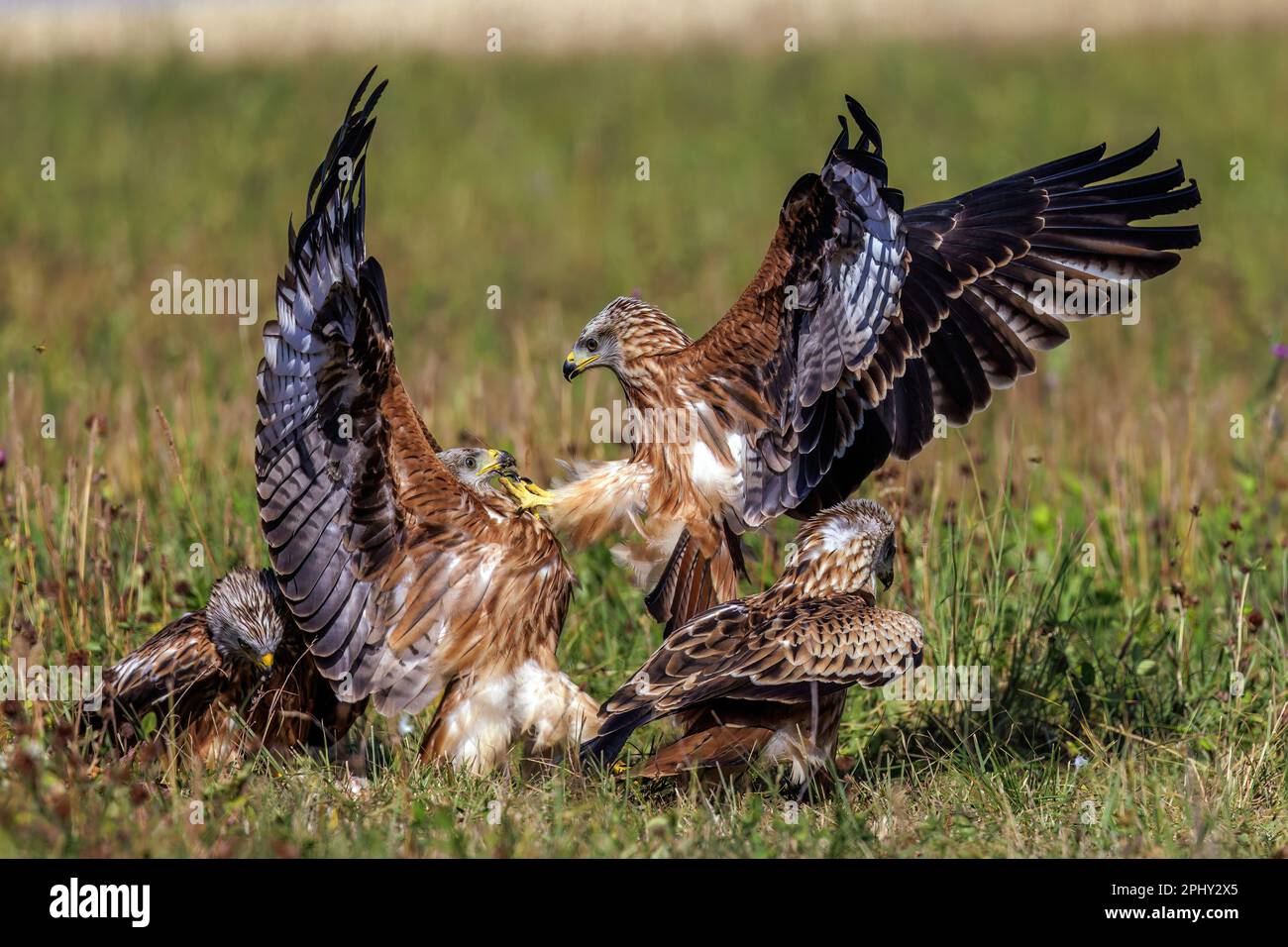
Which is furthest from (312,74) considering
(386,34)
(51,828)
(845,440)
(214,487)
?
(51,828)

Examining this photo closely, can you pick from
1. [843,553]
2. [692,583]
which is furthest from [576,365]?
[843,553]

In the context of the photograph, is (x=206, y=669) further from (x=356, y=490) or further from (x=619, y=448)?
(x=619, y=448)

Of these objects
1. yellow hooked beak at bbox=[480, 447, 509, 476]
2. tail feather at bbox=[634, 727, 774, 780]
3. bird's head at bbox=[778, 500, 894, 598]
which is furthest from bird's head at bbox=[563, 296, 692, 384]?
tail feather at bbox=[634, 727, 774, 780]

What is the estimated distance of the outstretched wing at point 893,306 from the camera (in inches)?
200

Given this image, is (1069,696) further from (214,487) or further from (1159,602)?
(214,487)

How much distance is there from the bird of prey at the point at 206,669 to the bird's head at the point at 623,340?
154cm

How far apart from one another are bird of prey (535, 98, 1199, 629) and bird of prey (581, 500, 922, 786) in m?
0.64

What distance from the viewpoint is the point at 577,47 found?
22281mm

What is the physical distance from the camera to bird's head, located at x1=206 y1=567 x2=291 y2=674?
521 cm

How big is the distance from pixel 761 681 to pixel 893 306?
1315mm

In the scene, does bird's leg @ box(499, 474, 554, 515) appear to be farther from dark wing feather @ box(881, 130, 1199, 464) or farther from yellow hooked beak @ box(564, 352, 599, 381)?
dark wing feather @ box(881, 130, 1199, 464)

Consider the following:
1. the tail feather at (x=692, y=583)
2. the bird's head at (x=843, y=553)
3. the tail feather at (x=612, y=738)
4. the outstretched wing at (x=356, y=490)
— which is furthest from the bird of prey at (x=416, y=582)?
the bird's head at (x=843, y=553)

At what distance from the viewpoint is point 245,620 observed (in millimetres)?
5215
